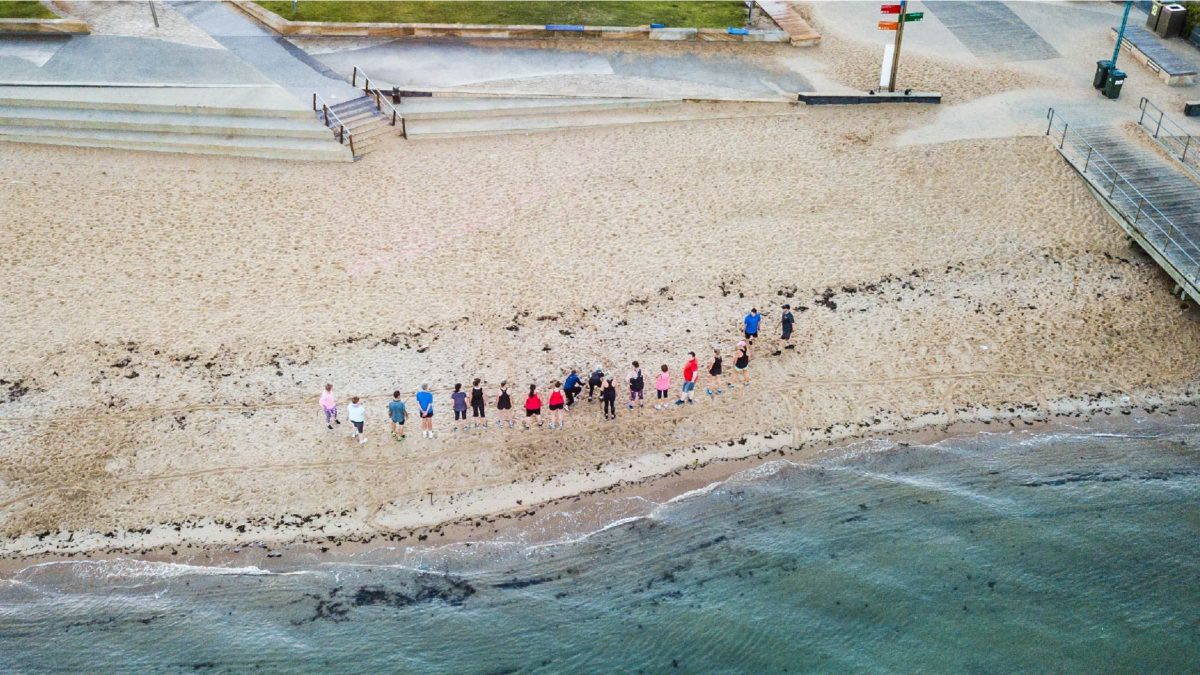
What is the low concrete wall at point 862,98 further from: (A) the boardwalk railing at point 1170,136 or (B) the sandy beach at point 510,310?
(A) the boardwalk railing at point 1170,136

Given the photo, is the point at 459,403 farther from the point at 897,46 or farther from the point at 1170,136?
the point at 1170,136

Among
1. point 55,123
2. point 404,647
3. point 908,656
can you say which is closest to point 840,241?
point 908,656

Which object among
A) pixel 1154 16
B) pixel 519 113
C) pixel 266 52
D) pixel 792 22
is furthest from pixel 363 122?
pixel 1154 16

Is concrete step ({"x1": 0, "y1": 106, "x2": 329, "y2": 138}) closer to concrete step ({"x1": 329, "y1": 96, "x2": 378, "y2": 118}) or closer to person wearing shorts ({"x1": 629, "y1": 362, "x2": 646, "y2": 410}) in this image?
concrete step ({"x1": 329, "y1": 96, "x2": 378, "y2": 118})

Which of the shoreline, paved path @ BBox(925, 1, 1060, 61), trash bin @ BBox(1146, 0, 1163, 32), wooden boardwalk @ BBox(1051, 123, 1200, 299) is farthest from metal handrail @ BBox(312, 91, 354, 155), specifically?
trash bin @ BBox(1146, 0, 1163, 32)

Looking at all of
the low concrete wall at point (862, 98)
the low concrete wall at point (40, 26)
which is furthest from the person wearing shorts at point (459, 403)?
the low concrete wall at point (40, 26)

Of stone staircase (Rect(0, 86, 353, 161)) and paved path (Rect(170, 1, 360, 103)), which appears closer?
stone staircase (Rect(0, 86, 353, 161))
